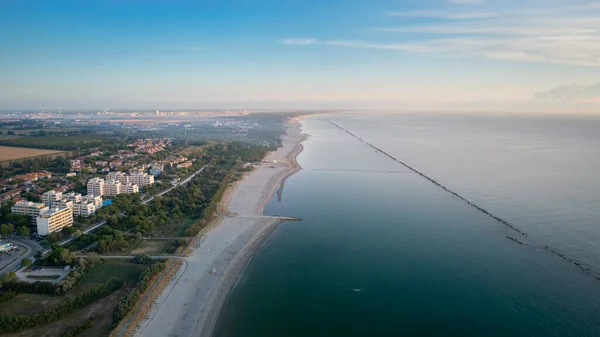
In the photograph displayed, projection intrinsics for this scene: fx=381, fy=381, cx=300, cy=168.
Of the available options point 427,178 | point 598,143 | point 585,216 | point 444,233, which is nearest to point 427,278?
point 444,233

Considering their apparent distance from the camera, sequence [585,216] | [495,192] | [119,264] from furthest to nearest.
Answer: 1. [495,192]
2. [585,216]
3. [119,264]

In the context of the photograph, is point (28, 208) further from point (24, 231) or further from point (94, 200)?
point (94, 200)

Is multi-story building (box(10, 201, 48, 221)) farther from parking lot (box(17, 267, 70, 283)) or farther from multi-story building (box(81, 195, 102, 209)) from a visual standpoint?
parking lot (box(17, 267, 70, 283))

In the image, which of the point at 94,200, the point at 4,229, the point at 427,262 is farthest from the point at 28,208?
the point at 427,262

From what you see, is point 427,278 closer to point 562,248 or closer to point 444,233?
point 444,233

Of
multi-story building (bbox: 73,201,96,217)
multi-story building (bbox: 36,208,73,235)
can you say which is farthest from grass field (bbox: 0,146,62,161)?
multi-story building (bbox: 36,208,73,235)
